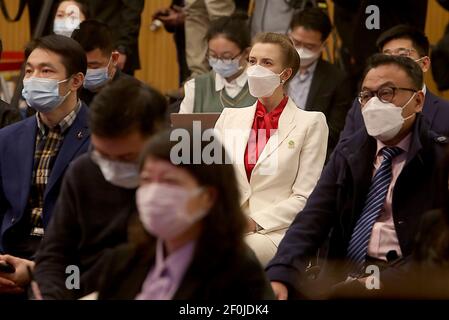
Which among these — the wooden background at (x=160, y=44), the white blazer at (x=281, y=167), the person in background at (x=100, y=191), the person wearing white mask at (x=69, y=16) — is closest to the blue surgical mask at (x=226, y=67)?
the wooden background at (x=160, y=44)

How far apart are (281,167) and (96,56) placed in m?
1.14

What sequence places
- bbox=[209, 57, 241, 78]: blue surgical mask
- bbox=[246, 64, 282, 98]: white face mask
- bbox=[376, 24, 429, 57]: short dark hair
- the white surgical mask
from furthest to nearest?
bbox=[209, 57, 241, 78]: blue surgical mask < bbox=[376, 24, 429, 57]: short dark hair < bbox=[246, 64, 282, 98]: white face mask < the white surgical mask

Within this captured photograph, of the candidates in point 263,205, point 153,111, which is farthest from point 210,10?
point 153,111

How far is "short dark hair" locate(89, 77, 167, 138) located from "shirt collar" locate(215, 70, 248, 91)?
67.4 inches

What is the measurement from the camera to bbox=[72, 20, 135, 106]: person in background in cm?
404

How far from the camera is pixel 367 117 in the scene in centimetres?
301

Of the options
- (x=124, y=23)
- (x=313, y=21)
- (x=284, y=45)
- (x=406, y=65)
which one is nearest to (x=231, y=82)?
(x=313, y=21)

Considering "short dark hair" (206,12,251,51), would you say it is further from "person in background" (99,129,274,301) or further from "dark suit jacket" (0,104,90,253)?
"person in background" (99,129,274,301)

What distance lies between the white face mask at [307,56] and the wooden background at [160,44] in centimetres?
74

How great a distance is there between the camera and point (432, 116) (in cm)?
348

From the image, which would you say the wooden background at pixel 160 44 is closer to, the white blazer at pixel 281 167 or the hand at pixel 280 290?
the white blazer at pixel 281 167

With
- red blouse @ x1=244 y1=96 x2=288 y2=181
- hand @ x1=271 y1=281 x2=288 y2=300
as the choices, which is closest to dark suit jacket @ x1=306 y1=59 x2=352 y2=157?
red blouse @ x1=244 y1=96 x2=288 y2=181

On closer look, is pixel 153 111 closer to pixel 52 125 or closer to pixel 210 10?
pixel 52 125

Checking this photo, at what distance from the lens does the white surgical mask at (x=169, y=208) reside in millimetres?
2143
